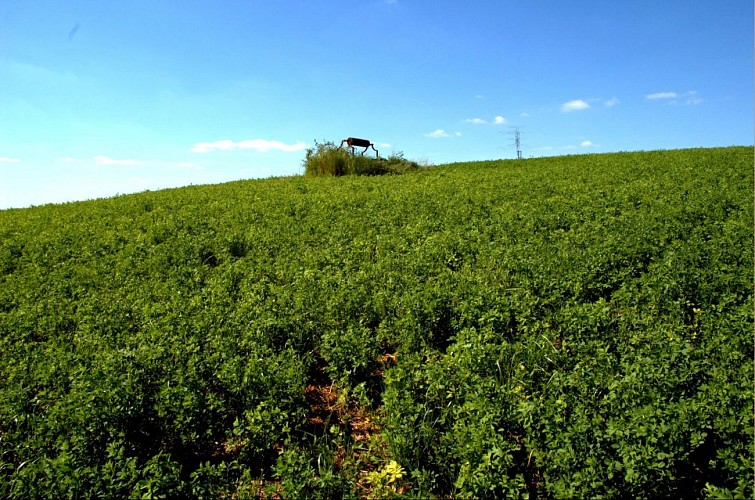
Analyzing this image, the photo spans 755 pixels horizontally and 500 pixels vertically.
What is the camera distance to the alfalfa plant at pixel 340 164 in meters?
23.9

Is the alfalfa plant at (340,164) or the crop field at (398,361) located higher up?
the alfalfa plant at (340,164)

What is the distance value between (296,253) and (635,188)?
955 centimetres

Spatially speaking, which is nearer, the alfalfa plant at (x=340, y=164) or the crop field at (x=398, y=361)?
the crop field at (x=398, y=361)

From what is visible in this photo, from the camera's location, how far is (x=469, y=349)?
505 centimetres

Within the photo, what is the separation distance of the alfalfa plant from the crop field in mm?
13382

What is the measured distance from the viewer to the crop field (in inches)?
148

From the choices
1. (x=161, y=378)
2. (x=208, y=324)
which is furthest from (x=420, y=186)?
(x=161, y=378)

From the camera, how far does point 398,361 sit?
530 centimetres

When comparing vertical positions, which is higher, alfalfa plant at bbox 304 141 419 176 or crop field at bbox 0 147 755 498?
alfalfa plant at bbox 304 141 419 176

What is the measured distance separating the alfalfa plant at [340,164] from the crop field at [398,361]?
13382 mm

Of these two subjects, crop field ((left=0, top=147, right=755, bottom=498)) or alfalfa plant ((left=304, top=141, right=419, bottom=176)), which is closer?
crop field ((left=0, top=147, right=755, bottom=498))

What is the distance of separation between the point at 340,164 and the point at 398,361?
19.7 metres

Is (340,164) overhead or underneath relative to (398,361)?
overhead

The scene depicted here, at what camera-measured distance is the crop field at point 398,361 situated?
377 centimetres
